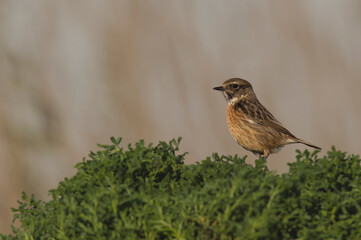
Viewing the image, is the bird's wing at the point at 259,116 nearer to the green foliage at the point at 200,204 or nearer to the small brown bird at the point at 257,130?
the small brown bird at the point at 257,130

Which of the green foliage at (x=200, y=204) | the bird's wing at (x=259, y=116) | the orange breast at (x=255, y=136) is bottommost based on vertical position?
the green foliage at (x=200, y=204)

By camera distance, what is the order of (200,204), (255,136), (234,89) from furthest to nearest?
(234,89)
(255,136)
(200,204)

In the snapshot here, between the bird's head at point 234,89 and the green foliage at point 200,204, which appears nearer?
the green foliage at point 200,204

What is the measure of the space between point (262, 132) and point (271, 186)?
594 cm

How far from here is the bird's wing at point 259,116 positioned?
10430 millimetres

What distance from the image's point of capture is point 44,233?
529cm

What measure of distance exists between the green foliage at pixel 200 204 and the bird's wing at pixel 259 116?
4.57m

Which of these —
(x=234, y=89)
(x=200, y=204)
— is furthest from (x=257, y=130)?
(x=200, y=204)

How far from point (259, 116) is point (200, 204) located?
635cm

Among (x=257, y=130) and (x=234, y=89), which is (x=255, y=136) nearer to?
(x=257, y=130)

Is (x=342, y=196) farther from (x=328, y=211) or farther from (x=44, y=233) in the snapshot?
(x=44, y=233)

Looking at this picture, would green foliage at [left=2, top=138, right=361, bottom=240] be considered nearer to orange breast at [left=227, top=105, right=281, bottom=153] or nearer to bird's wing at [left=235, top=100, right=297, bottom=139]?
orange breast at [left=227, top=105, right=281, bottom=153]

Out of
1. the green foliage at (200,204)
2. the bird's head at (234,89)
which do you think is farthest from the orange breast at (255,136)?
the green foliage at (200,204)

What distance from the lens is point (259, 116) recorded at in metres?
10.6
